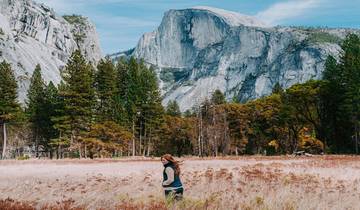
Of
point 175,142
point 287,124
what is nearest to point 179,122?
point 175,142

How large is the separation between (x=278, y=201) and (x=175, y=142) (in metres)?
78.1

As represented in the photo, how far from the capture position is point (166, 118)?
89750 millimetres

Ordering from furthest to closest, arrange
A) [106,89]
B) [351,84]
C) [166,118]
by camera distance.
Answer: [166,118], [106,89], [351,84]

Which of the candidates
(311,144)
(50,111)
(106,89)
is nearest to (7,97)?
(50,111)

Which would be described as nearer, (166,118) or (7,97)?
(7,97)

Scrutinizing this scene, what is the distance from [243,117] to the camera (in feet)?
279

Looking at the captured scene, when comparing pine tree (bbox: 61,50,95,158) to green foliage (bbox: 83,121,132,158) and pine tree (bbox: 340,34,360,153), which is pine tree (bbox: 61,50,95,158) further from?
pine tree (bbox: 340,34,360,153)

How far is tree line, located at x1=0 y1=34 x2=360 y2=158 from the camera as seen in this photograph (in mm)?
68875

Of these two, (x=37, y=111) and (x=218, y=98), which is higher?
(x=218, y=98)

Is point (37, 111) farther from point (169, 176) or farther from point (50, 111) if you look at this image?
point (169, 176)

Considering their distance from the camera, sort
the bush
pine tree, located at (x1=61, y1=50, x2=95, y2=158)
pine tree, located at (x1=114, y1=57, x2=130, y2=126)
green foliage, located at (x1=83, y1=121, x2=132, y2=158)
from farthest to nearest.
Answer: pine tree, located at (x1=114, y1=57, x2=130, y2=126), the bush, green foliage, located at (x1=83, y1=121, x2=132, y2=158), pine tree, located at (x1=61, y1=50, x2=95, y2=158)

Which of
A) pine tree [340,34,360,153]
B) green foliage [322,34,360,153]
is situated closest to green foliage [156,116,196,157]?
green foliage [322,34,360,153]

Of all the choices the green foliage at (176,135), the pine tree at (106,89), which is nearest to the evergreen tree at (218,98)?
the green foliage at (176,135)

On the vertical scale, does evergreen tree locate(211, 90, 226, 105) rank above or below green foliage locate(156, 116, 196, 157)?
above
